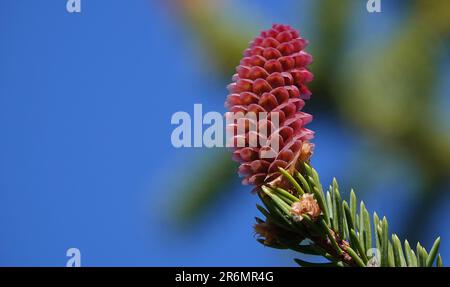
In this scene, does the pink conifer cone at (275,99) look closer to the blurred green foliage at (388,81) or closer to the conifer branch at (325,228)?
the conifer branch at (325,228)

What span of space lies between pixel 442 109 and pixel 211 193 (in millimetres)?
1420

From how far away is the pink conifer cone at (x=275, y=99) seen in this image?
90cm

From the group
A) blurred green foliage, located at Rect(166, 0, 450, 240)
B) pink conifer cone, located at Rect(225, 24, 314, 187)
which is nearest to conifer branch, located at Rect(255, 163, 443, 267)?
pink conifer cone, located at Rect(225, 24, 314, 187)

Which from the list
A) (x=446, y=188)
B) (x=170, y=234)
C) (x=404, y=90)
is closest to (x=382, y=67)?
(x=404, y=90)

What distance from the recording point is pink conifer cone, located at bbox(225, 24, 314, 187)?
2.96 feet

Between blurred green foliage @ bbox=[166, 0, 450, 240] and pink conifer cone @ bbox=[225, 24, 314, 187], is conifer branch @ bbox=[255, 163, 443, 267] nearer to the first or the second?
pink conifer cone @ bbox=[225, 24, 314, 187]

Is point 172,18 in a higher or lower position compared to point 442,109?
higher

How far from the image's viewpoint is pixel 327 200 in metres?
0.93

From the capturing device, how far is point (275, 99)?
0.91 meters
